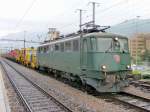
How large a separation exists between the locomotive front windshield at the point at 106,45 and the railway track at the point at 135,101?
2248 mm

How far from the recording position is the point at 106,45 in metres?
15.7

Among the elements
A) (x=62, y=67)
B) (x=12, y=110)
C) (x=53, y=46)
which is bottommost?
(x=12, y=110)

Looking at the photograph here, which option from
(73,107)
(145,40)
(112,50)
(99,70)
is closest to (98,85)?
(99,70)

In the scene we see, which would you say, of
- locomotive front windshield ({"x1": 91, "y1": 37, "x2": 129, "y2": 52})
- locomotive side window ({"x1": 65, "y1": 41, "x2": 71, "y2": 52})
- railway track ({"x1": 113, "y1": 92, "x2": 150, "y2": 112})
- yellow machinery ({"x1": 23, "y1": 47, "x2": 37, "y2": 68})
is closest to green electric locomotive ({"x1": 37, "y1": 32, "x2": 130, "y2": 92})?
locomotive front windshield ({"x1": 91, "y1": 37, "x2": 129, "y2": 52})

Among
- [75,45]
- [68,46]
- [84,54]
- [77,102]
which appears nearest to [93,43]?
[84,54]

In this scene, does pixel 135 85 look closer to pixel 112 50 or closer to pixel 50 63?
pixel 112 50

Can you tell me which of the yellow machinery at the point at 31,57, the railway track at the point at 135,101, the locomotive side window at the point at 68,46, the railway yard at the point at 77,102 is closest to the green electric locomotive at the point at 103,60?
the railway track at the point at 135,101

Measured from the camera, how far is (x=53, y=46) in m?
23.8

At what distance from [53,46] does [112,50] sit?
8.80 m

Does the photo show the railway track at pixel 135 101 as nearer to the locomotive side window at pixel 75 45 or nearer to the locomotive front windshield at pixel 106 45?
the locomotive front windshield at pixel 106 45

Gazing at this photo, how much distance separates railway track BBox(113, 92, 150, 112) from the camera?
40.4 feet

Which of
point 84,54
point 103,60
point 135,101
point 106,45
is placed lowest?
point 135,101

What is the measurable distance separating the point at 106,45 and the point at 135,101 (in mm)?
3197

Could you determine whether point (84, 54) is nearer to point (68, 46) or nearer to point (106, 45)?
point (106, 45)
